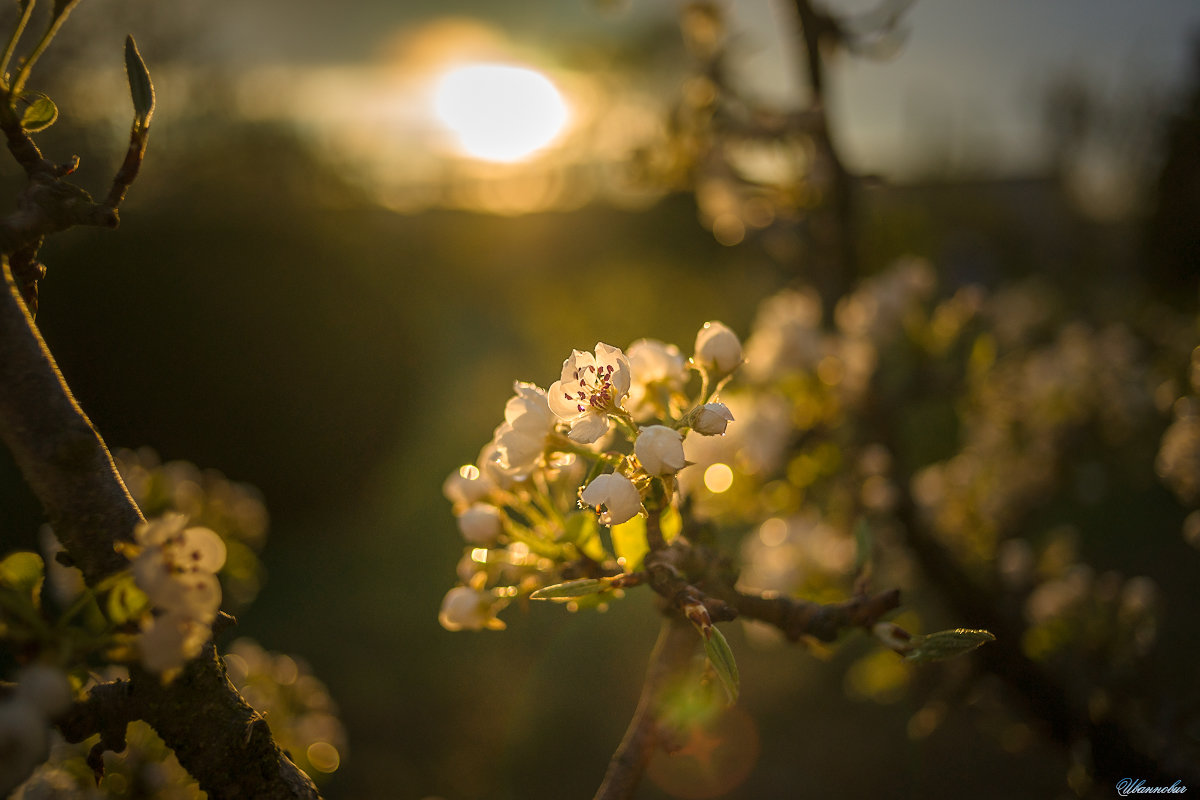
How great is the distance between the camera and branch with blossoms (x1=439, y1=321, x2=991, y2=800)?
891 mm

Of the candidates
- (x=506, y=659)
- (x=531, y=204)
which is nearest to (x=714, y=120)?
(x=506, y=659)

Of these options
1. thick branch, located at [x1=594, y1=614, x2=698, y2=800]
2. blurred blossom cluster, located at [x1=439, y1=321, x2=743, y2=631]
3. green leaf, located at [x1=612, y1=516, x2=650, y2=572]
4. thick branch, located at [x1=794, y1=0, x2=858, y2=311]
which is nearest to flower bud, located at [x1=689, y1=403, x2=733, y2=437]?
blurred blossom cluster, located at [x1=439, y1=321, x2=743, y2=631]

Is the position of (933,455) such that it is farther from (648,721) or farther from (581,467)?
(648,721)

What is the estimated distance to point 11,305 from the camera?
2.47 ft

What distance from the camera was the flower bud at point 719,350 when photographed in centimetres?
111

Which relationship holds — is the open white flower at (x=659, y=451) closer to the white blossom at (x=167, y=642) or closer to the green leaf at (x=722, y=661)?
the green leaf at (x=722, y=661)

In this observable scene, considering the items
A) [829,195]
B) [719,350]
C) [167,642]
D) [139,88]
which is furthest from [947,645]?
[829,195]

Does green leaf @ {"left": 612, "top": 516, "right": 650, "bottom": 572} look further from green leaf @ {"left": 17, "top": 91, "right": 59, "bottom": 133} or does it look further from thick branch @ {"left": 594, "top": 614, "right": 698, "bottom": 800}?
green leaf @ {"left": 17, "top": 91, "right": 59, "bottom": 133}

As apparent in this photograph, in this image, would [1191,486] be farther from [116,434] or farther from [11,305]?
[116,434]

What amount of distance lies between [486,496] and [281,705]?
1.04 metres

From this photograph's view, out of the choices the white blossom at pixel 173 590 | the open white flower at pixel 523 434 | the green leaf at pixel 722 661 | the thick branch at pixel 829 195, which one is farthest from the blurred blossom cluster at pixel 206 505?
the thick branch at pixel 829 195

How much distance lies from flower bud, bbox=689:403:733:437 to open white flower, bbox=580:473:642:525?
0.42 feet

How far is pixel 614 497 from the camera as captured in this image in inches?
34.2

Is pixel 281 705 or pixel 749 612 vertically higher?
pixel 749 612
